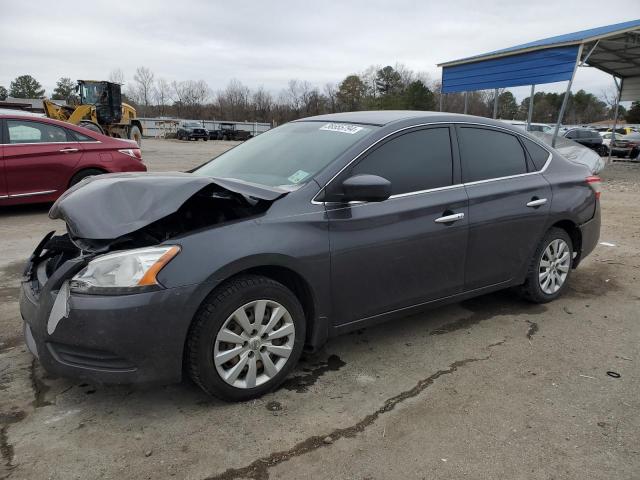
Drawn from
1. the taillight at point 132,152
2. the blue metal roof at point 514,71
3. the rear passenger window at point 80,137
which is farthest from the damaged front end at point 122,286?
the blue metal roof at point 514,71

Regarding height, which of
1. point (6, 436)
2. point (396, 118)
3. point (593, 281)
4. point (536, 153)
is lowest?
point (593, 281)

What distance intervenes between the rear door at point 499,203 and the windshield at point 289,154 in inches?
38.3

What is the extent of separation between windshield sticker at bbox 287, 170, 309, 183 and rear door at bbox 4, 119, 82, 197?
600 cm

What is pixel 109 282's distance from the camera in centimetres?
253

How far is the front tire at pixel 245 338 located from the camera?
8.72ft

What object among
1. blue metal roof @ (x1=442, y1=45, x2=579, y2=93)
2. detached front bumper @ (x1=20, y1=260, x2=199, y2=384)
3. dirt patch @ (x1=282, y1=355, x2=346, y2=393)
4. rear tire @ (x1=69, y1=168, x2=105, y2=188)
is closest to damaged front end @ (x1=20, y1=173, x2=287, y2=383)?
detached front bumper @ (x1=20, y1=260, x2=199, y2=384)

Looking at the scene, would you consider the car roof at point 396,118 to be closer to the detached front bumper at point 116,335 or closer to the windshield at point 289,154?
the windshield at point 289,154

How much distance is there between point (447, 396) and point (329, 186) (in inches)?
56.4

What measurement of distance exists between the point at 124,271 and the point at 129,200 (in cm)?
47

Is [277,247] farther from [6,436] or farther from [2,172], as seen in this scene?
[2,172]

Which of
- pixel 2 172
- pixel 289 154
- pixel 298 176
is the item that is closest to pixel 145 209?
pixel 298 176

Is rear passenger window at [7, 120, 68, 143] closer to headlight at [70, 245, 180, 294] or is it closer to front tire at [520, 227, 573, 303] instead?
headlight at [70, 245, 180, 294]

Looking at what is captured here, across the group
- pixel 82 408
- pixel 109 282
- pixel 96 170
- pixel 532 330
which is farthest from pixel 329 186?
pixel 96 170

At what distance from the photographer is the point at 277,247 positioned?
2.83 m
